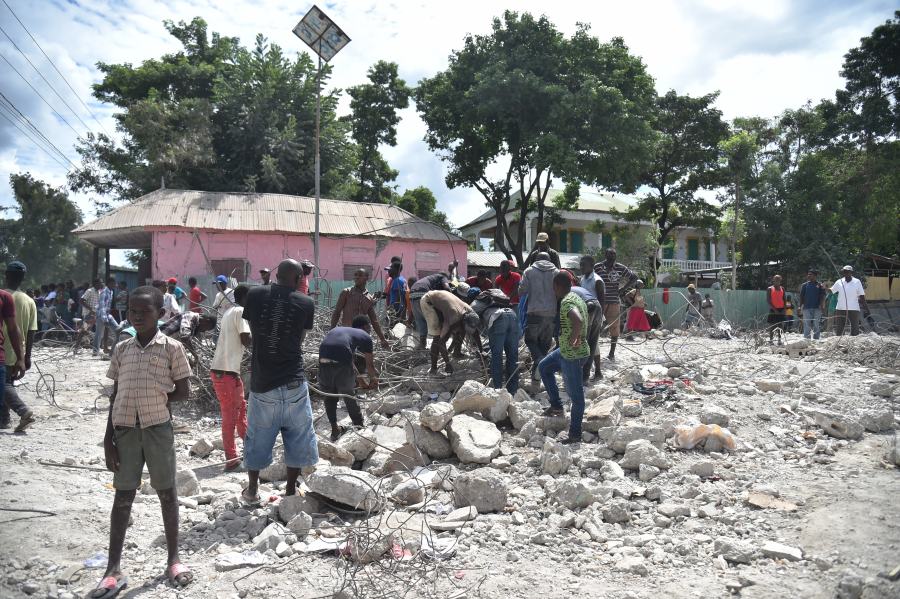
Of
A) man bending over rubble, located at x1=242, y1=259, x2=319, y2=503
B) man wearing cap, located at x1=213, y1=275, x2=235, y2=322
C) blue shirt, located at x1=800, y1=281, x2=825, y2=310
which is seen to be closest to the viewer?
man bending over rubble, located at x1=242, y1=259, x2=319, y2=503

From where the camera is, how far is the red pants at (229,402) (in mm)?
5062

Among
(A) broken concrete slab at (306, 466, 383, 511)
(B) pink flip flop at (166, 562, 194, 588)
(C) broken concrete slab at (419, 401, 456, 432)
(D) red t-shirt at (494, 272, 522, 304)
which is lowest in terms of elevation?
(B) pink flip flop at (166, 562, 194, 588)

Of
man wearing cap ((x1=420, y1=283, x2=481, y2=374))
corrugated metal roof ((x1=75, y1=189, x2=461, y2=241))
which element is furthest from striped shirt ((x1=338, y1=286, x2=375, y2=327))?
corrugated metal roof ((x1=75, y1=189, x2=461, y2=241))

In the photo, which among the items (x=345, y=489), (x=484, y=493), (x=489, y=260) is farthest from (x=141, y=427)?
(x=489, y=260)

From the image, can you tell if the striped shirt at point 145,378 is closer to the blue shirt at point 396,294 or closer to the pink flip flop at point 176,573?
the pink flip flop at point 176,573

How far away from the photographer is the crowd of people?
3072mm

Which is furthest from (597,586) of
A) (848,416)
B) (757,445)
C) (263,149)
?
(263,149)

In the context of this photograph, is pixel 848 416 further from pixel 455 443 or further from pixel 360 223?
pixel 360 223

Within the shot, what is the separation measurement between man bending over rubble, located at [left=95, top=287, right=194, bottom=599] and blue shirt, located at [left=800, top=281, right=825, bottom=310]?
1085 cm

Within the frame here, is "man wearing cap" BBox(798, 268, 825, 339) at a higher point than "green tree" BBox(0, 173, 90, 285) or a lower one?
lower

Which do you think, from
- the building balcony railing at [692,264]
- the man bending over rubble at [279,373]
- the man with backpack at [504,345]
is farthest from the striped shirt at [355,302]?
the building balcony railing at [692,264]

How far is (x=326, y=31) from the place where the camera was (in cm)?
1260

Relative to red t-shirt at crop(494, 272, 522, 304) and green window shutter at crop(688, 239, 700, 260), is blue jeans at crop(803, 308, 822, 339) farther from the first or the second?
green window shutter at crop(688, 239, 700, 260)

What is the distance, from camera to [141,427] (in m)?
3.05
